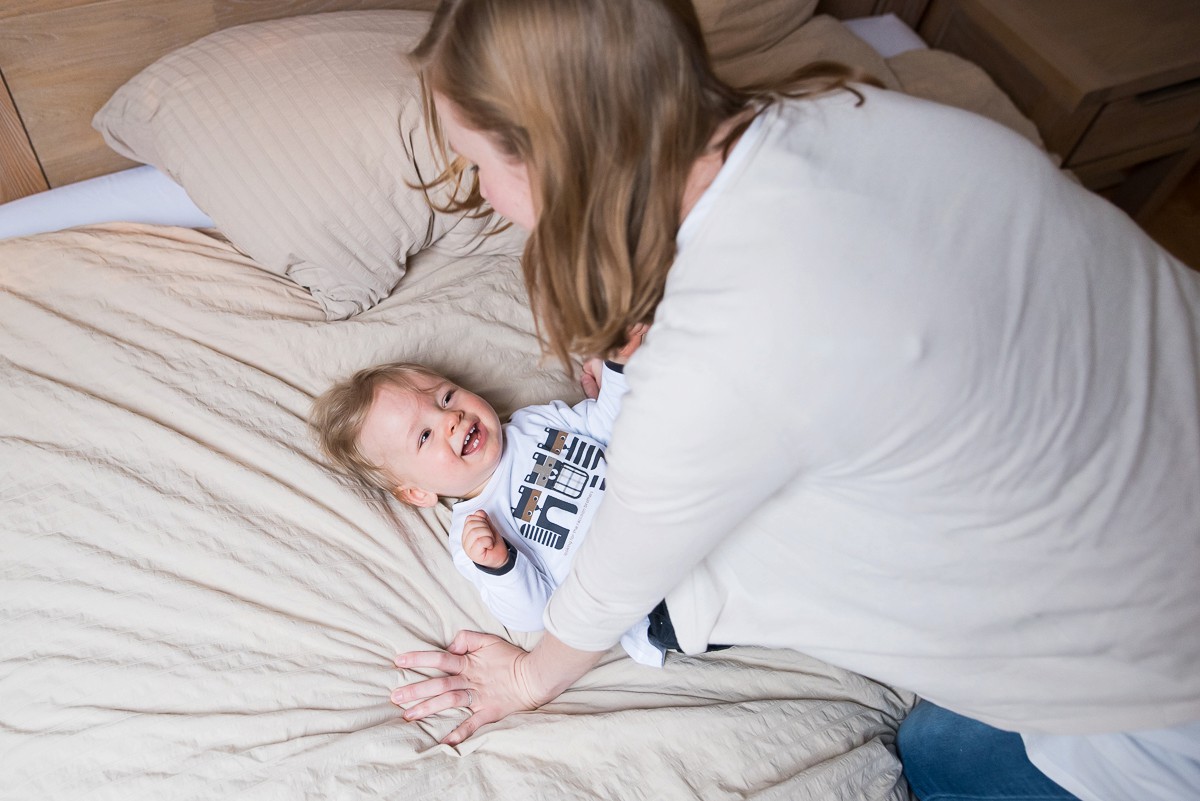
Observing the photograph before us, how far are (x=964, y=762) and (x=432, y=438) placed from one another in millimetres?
803

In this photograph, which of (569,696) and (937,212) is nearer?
(937,212)

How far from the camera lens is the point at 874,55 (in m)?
1.75

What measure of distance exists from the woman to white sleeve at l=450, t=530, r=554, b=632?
269mm

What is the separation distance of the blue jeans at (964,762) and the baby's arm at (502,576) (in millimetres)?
513

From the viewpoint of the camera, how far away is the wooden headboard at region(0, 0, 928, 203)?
126 centimetres

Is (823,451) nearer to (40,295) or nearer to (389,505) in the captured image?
(389,505)

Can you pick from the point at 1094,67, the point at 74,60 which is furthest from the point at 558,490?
the point at 1094,67

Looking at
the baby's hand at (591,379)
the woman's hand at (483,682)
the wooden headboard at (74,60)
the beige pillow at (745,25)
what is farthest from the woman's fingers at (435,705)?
the beige pillow at (745,25)

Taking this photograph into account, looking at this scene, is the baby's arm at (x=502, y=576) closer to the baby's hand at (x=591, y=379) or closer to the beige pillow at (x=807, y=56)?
the baby's hand at (x=591, y=379)

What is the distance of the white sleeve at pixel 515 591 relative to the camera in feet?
3.69

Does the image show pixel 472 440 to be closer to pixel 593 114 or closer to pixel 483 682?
pixel 483 682

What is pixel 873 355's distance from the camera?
2.12 ft

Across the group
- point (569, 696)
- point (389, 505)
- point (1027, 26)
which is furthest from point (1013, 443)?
point (1027, 26)

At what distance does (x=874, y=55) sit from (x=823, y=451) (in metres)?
1.35
